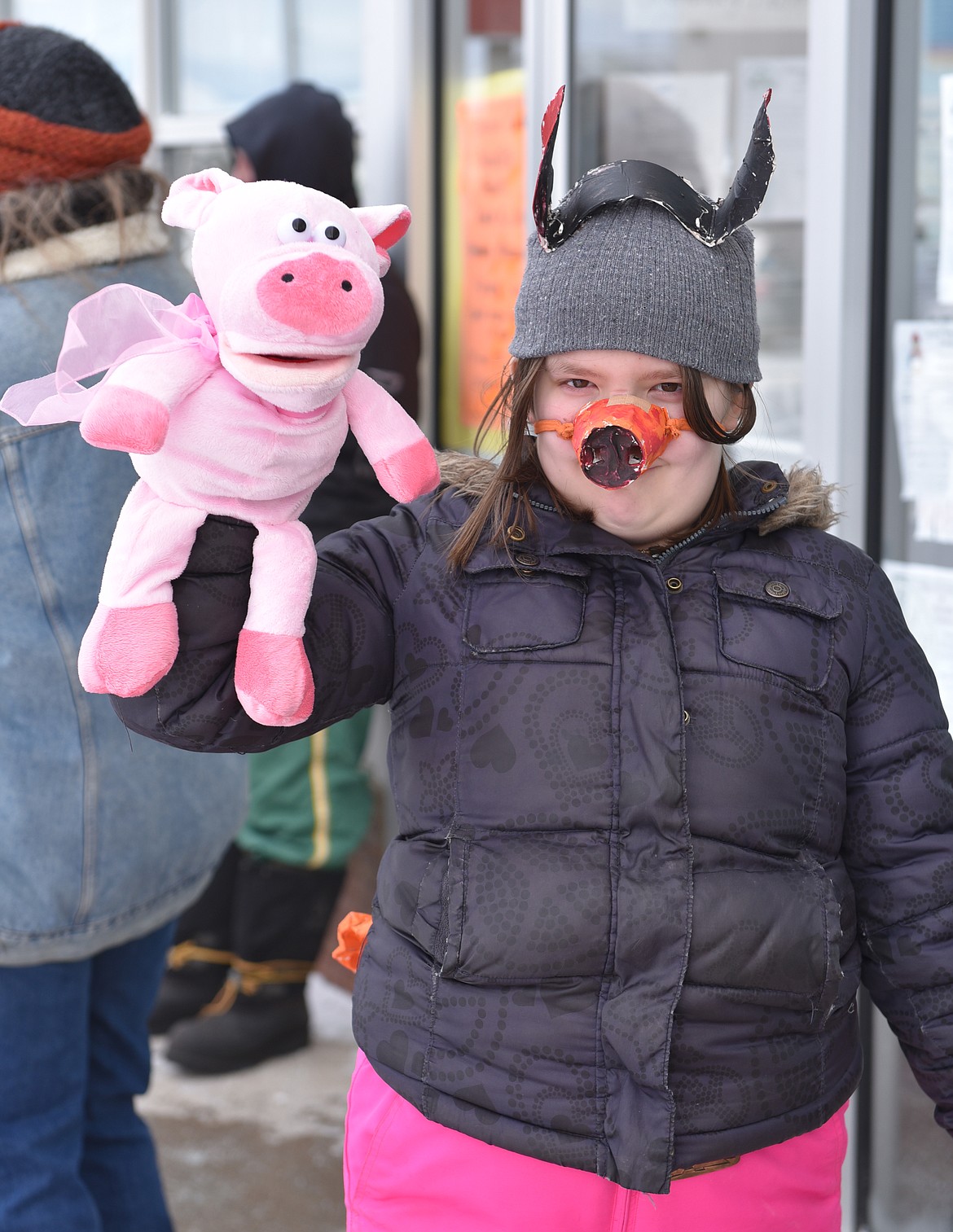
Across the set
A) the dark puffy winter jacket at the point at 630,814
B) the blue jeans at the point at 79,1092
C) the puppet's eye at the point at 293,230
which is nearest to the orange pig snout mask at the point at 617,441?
the dark puffy winter jacket at the point at 630,814

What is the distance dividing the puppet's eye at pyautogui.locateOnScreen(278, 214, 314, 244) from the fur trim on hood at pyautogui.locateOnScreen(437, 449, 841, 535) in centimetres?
44

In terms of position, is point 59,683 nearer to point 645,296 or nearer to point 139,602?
point 139,602

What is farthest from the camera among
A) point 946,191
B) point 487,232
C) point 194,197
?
point 487,232

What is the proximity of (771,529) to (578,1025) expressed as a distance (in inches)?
22.2

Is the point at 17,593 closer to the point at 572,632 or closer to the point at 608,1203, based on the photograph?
the point at 572,632

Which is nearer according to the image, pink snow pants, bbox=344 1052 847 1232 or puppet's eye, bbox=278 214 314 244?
puppet's eye, bbox=278 214 314 244

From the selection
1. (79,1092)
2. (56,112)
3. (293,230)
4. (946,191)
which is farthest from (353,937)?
(946,191)

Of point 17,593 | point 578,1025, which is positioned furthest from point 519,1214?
point 17,593

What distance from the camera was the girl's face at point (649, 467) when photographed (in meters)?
1.49

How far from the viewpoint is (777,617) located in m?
1.51

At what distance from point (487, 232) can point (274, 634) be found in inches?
102

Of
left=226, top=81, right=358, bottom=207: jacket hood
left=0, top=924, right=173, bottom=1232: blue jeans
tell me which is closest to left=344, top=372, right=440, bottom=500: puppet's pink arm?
left=0, top=924, right=173, bottom=1232: blue jeans

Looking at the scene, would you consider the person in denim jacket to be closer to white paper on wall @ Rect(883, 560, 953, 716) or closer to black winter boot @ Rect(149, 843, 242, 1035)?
white paper on wall @ Rect(883, 560, 953, 716)

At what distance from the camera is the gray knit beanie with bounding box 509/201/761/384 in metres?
1.45
